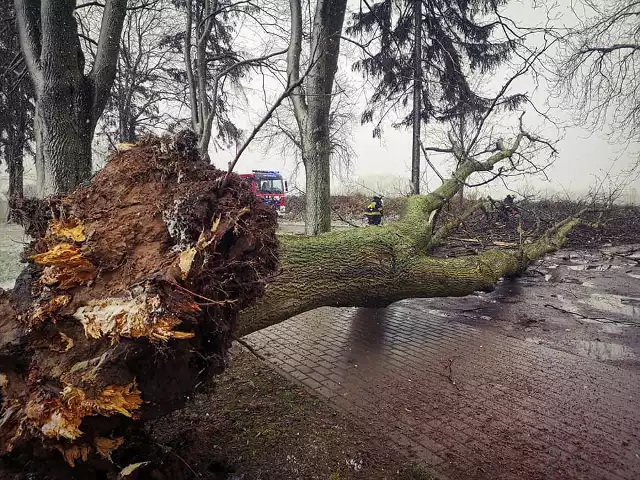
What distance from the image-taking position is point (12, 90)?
5633mm

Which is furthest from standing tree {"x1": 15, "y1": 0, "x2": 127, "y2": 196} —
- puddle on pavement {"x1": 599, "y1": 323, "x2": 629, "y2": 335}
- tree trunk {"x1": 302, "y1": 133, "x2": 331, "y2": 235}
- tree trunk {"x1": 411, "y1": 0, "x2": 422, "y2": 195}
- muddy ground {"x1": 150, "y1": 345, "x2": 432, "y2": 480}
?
tree trunk {"x1": 411, "y1": 0, "x2": 422, "y2": 195}

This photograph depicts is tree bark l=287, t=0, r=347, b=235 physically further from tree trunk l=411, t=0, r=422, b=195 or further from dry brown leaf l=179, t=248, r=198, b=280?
tree trunk l=411, t=0, r=422, b=195

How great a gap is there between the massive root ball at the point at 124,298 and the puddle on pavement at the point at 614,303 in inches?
248

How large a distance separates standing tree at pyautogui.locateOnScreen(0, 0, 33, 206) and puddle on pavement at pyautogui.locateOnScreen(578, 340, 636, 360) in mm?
5429

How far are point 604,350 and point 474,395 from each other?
87.6 inches

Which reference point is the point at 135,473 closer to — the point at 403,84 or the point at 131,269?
the point at 131,269

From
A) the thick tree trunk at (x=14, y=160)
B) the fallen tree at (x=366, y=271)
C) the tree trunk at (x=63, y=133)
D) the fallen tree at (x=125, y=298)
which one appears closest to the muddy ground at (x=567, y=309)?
the fallen tree at (x=366, y=271)

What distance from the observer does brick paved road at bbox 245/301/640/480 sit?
8.53 feet

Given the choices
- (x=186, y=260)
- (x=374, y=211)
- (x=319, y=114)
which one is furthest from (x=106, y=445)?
(x=374, y=211)

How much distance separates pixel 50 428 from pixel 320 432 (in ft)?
5.80

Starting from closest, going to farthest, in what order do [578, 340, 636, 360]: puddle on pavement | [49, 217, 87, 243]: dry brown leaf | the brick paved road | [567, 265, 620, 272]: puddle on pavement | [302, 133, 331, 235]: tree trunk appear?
[49, 217, 87, 243]: dry brown leaf, the brick paved road, [578, 340, 636, 360]: puddle on pavement, [302, 133, 331, 235]: tree trunk, [567, 265, 620, 272]: puddle on pavement

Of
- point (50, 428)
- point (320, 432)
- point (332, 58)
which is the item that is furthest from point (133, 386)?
point (332, 58)

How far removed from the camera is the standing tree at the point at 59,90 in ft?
12.6

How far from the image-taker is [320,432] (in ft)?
9.17
